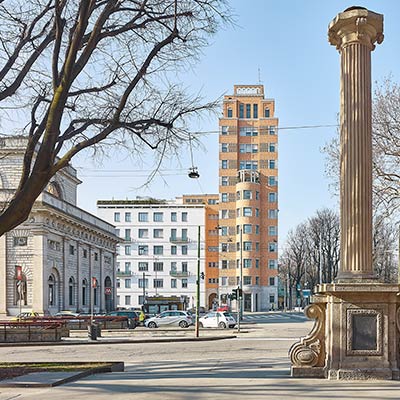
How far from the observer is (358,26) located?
14266 millimetres

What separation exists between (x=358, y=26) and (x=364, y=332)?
246 inches

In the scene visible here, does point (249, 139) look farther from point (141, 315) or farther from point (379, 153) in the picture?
point (379, 153)

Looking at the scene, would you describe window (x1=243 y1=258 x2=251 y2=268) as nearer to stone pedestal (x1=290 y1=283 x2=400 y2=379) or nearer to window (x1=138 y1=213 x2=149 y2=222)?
window (x1=138 y1=213 x2=149 y2=222)

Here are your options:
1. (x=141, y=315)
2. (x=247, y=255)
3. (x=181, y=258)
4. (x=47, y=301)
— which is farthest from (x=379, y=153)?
(x=181, y=258)

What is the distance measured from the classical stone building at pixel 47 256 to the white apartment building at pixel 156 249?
3169 centimetres

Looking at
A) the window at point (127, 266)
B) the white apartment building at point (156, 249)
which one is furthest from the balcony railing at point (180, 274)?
the window at point (127, 266)

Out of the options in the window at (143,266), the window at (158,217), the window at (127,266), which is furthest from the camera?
the window at (158,217)

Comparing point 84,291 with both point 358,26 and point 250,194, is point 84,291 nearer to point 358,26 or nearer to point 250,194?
point 250,194

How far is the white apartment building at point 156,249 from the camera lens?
107062 mm

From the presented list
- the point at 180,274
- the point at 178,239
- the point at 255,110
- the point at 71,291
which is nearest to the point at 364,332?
the point at 71,291

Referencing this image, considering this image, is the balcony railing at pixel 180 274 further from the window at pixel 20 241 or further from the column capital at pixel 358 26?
the column capital at pixel 358 26

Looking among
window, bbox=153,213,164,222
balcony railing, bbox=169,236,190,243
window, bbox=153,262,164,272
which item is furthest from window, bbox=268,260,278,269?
window, bbox=153,213,164,222

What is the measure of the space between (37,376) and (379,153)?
20.9m

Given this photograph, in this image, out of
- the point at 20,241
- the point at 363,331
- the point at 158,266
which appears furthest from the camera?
the point at 158,266
